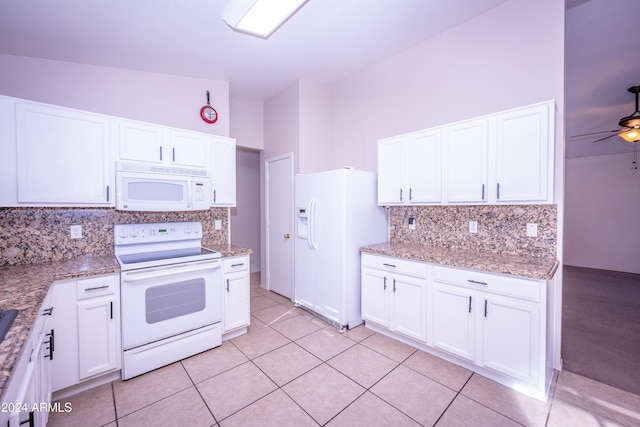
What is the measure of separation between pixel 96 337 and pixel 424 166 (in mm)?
3151

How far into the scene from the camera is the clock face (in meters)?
3.28

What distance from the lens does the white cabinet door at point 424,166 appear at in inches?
102

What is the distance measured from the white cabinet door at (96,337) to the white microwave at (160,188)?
2.60ft

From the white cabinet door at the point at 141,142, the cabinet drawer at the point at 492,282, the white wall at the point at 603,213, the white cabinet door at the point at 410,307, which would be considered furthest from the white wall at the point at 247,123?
the white wall at the point at 603,213

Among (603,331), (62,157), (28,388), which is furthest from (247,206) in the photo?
(603,331)

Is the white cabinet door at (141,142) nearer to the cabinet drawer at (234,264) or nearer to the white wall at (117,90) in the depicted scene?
the white wall at (117,90)

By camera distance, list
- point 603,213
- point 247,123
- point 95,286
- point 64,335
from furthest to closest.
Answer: point 603,213 → point 247,123 → point 95,286 → point 64,335

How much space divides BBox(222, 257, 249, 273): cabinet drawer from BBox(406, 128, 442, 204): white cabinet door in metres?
1.86

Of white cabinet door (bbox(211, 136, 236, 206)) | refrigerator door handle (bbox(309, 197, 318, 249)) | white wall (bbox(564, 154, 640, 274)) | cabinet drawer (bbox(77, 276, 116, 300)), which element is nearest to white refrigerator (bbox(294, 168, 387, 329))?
refrigerator door handle (bbox(309, 197, 318, 249))

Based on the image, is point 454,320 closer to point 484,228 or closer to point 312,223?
point 484,228

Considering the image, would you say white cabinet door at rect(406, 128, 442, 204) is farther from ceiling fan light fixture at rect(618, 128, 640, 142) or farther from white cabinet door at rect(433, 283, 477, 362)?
ceiling fan light fixture at rect(618, 128, 640, 142)

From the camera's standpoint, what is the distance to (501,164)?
2213 millimetres

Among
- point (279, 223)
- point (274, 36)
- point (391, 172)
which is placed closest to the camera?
point (274, 36)

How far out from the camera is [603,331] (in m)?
2.87
